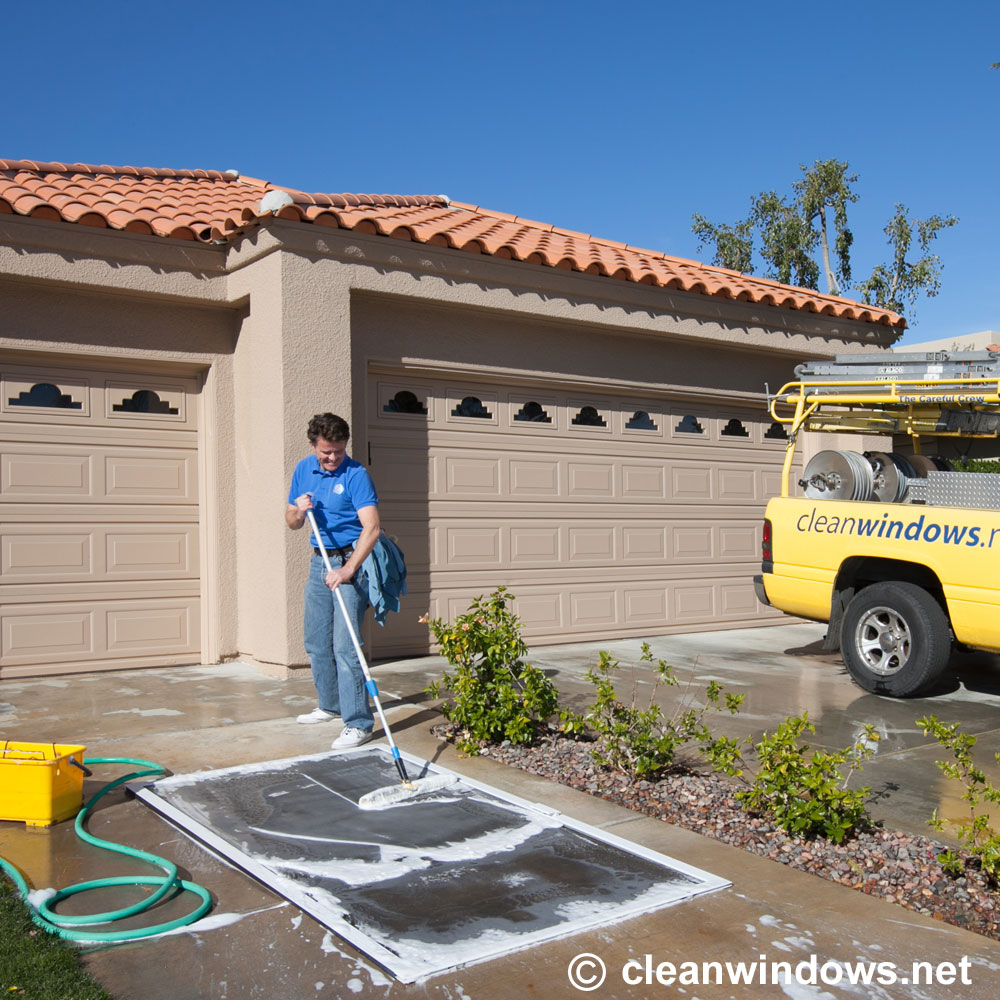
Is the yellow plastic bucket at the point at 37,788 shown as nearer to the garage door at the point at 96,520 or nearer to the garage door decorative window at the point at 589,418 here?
the garage door at the point at 96,520

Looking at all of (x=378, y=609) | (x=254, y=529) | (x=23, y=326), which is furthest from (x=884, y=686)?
(x=23, y=326)

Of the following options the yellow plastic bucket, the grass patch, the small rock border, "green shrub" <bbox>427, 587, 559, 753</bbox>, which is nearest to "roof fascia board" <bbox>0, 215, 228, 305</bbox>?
"green shrub" <bbox>427, 587, 559, 753</bbox>

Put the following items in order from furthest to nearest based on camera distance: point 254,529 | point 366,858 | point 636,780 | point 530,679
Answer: point 254,529
point 530,679
point 636,780
point 366,858

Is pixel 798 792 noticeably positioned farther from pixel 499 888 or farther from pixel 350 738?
pixel 350 738

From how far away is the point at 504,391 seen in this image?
31.7ft

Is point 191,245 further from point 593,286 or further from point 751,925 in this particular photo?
point 751,925

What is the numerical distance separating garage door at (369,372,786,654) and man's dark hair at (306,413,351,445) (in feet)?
8.86

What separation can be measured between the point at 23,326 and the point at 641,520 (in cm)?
599

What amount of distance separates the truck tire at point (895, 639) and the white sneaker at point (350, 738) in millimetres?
3832

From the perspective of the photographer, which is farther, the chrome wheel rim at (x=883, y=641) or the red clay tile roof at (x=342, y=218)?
the red clay tile roof at (x=342, y=218)

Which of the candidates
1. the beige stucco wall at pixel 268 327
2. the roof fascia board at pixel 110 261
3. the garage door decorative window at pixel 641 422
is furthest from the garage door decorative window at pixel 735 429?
the roof fascia board at pixel 110 261

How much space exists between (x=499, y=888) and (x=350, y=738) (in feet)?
7.20

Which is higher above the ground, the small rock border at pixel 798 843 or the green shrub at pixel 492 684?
the green shrub at pixel 492 684

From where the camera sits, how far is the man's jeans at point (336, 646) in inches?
233
